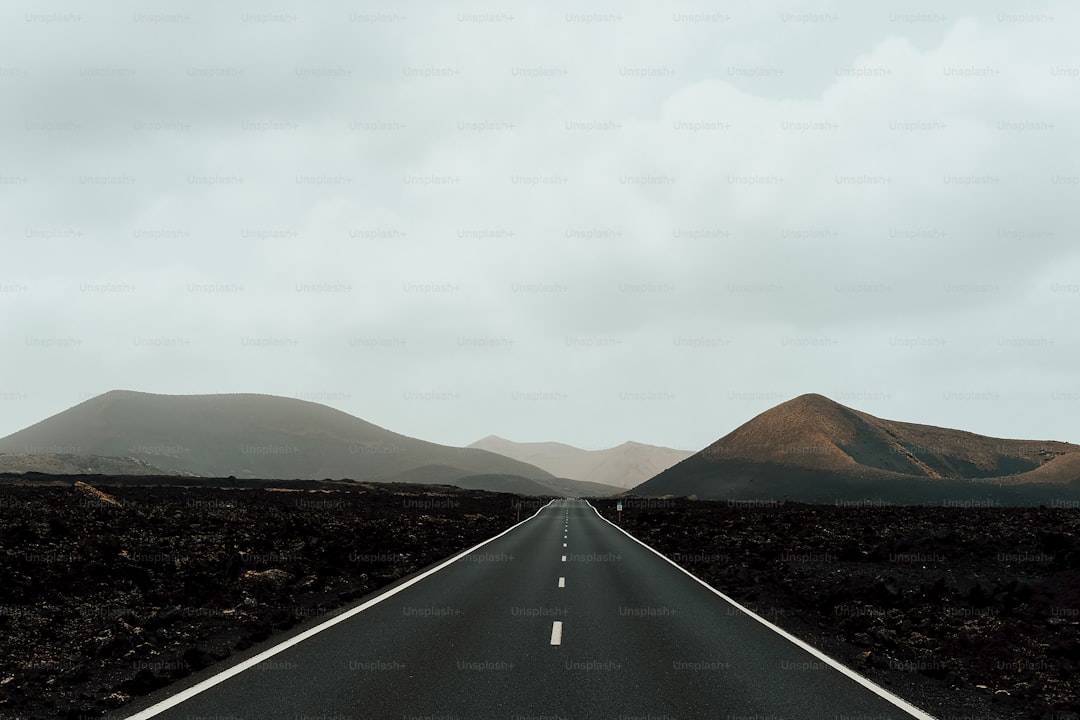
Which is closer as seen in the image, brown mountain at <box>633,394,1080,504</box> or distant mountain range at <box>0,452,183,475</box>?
brown mountain at <box>633,394,1080,504</box>

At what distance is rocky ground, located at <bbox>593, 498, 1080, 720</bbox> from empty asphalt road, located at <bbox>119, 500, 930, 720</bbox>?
1.32 metres

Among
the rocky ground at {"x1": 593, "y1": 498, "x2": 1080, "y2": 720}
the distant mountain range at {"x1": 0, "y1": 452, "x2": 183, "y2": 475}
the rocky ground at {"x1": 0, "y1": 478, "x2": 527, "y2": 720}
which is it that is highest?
the rocky ground at {"x1": 593, "y1": 498, "x2": 1080, "y2": 720}

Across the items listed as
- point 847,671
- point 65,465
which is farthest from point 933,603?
point 65,465

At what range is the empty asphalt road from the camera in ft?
23.8

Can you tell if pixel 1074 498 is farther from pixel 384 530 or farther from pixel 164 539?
pixel 164 539

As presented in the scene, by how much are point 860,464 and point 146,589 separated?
403ft

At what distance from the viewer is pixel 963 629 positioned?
12742mm

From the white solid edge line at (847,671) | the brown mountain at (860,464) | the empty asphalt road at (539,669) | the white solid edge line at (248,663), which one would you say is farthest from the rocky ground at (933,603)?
the brown mountain at (860,464)

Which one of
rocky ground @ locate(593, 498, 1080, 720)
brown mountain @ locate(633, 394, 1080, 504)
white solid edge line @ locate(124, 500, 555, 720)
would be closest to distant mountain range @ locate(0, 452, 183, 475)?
brown mountain @ locate(633, 394, 1080, 504)

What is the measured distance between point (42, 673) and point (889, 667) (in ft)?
35.7

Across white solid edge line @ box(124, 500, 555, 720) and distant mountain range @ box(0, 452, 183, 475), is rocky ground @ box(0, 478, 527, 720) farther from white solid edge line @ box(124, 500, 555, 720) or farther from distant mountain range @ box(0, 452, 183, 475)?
distant mountain range @ box(0, 452, 183, 475)

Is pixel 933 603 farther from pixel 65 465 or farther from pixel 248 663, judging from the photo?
pixel 65 465

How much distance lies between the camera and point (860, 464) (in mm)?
120500

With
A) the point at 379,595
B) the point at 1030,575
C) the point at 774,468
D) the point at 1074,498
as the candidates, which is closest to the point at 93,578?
the point at 379,595
